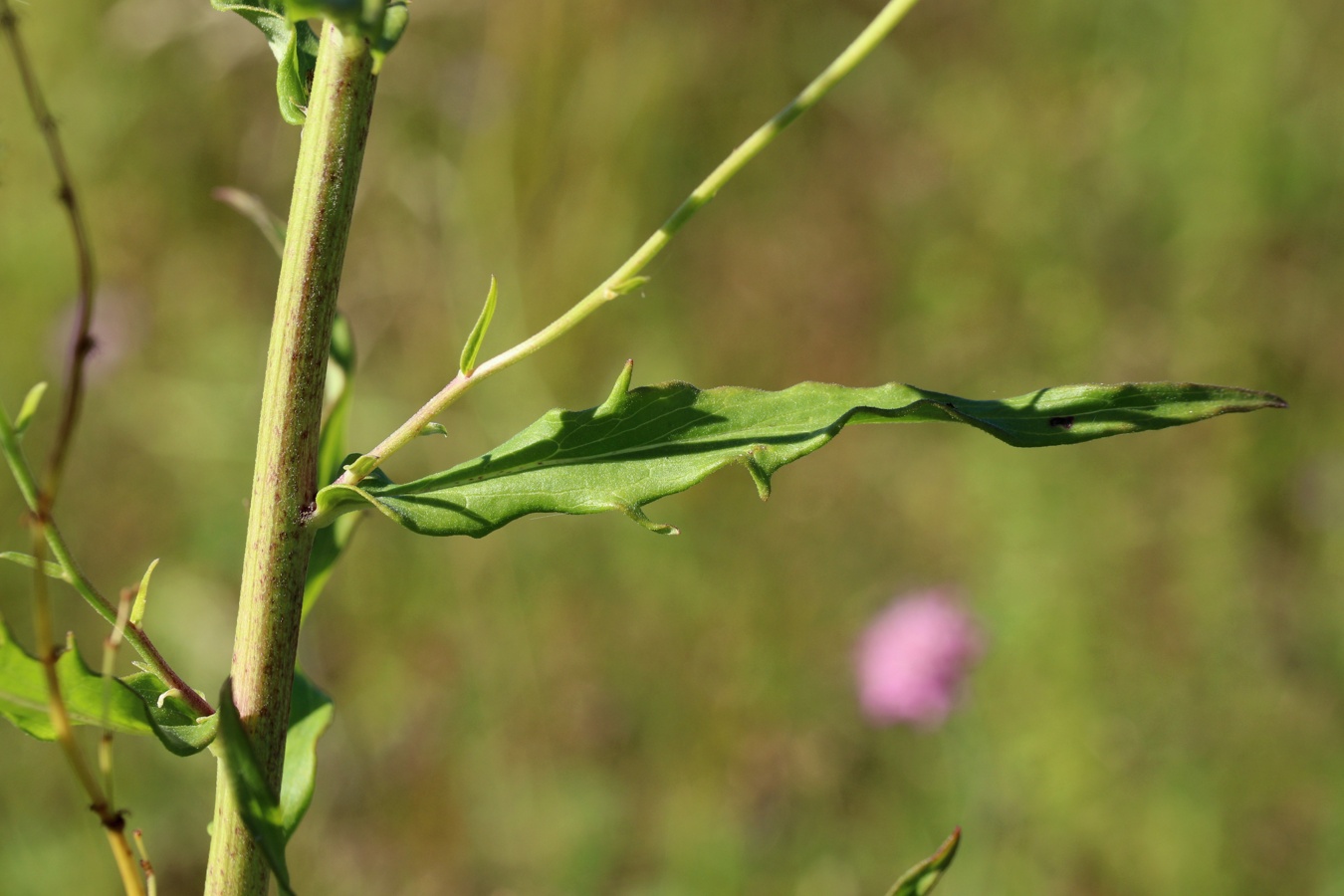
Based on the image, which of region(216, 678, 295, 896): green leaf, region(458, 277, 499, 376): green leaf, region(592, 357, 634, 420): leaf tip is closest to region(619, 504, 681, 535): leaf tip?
region(592, 357, 634, 420): leaf tip

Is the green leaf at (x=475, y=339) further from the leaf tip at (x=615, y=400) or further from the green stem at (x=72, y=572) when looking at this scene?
the green stem at (x=72, y=572)

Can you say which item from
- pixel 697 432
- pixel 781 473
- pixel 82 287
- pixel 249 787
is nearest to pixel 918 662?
pixel 781 473

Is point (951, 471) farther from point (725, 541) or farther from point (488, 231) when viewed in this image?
point (488, 231)

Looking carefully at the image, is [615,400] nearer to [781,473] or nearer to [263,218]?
[263,218]

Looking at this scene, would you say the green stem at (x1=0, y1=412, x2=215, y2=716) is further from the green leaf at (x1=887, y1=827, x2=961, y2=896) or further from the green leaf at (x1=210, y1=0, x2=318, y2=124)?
the green leaf at (x1=887, y1=827, x2=961, y2=896)

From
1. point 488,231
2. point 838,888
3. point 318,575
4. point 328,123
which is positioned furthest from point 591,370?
point 328,123
